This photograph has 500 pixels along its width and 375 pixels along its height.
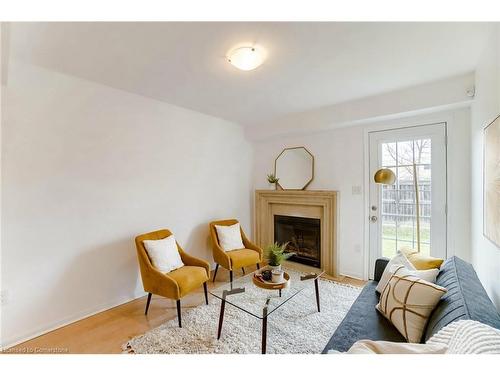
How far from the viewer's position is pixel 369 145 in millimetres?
3111

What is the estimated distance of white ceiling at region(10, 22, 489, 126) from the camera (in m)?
1.57

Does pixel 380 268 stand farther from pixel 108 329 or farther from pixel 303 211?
pixel 108 329

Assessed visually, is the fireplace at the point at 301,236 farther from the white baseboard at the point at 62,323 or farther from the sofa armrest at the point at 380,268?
the white baseboard at the point at 62,323

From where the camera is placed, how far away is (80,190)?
89.8 inches

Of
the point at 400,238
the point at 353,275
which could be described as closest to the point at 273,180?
the point at 353,275

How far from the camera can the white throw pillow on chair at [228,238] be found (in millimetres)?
3232

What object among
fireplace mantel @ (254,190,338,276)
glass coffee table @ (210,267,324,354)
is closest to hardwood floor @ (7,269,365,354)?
glass coffee table @ (210,267,324,354)

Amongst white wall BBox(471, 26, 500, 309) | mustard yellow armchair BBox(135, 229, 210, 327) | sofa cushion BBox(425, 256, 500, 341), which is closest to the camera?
sofa cushion BBox(425, 256, 500, 341)

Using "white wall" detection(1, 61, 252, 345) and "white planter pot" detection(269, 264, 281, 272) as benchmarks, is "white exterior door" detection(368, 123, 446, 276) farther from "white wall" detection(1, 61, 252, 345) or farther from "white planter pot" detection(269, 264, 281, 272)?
"white wall" detection(1, 61, 252, 345)

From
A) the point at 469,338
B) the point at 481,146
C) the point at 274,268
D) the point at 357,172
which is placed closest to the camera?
the point at 469,338

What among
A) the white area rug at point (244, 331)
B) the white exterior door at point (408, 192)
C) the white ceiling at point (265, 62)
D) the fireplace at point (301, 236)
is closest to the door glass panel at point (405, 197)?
the white exterior door at point (408, 192)

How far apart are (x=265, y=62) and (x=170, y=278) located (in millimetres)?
2097

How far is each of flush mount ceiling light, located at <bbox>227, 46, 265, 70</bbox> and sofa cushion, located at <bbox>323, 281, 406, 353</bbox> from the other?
1.99 metres

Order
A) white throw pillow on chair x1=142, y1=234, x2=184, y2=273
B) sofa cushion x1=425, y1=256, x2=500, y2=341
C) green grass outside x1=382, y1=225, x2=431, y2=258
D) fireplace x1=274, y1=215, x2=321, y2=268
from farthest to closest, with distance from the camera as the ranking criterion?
1. fireplace x1=274, y1=215, x2=321, y2=268
2. green grass outside x1=382, y1=225, x2=431, y2=258
3. white throw pillow on chair x1=142, y1=234, x2=184, y2=273
4. sofa cushion x1=425, y1=256, x2=500, y2=341
